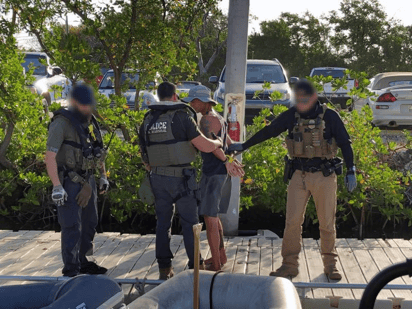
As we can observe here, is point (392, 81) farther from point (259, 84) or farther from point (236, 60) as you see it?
point (236, 60)

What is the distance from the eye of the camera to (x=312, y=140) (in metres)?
5.56

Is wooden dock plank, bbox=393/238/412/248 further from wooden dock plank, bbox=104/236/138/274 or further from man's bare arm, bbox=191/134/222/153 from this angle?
wooden dock plank, bbox=104/236/138/274

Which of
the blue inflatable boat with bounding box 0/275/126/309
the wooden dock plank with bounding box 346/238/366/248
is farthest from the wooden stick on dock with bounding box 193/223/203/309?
the wooden dock plank with bounding box 346/238/366/248

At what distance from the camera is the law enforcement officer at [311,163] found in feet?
18.2

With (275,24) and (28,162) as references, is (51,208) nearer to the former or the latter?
(28,162)

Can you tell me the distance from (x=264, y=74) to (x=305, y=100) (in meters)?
10.8

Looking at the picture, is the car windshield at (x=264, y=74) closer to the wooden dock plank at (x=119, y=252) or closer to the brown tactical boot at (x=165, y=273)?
the wooden dock plank at (x=119, y=252)

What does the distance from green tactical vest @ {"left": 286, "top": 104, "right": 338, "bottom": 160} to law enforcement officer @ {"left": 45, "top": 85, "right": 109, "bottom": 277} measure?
1632mm

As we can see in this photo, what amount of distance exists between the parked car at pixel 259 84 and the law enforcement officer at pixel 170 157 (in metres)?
8.95

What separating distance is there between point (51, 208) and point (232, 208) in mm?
2661

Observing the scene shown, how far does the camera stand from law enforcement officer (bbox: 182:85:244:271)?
5637 millimetres

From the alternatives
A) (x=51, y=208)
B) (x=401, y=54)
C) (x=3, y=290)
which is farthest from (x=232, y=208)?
(x=401, y=54)

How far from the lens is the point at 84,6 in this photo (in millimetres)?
8430

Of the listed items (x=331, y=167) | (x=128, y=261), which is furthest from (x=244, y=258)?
(x=331, y=167)
